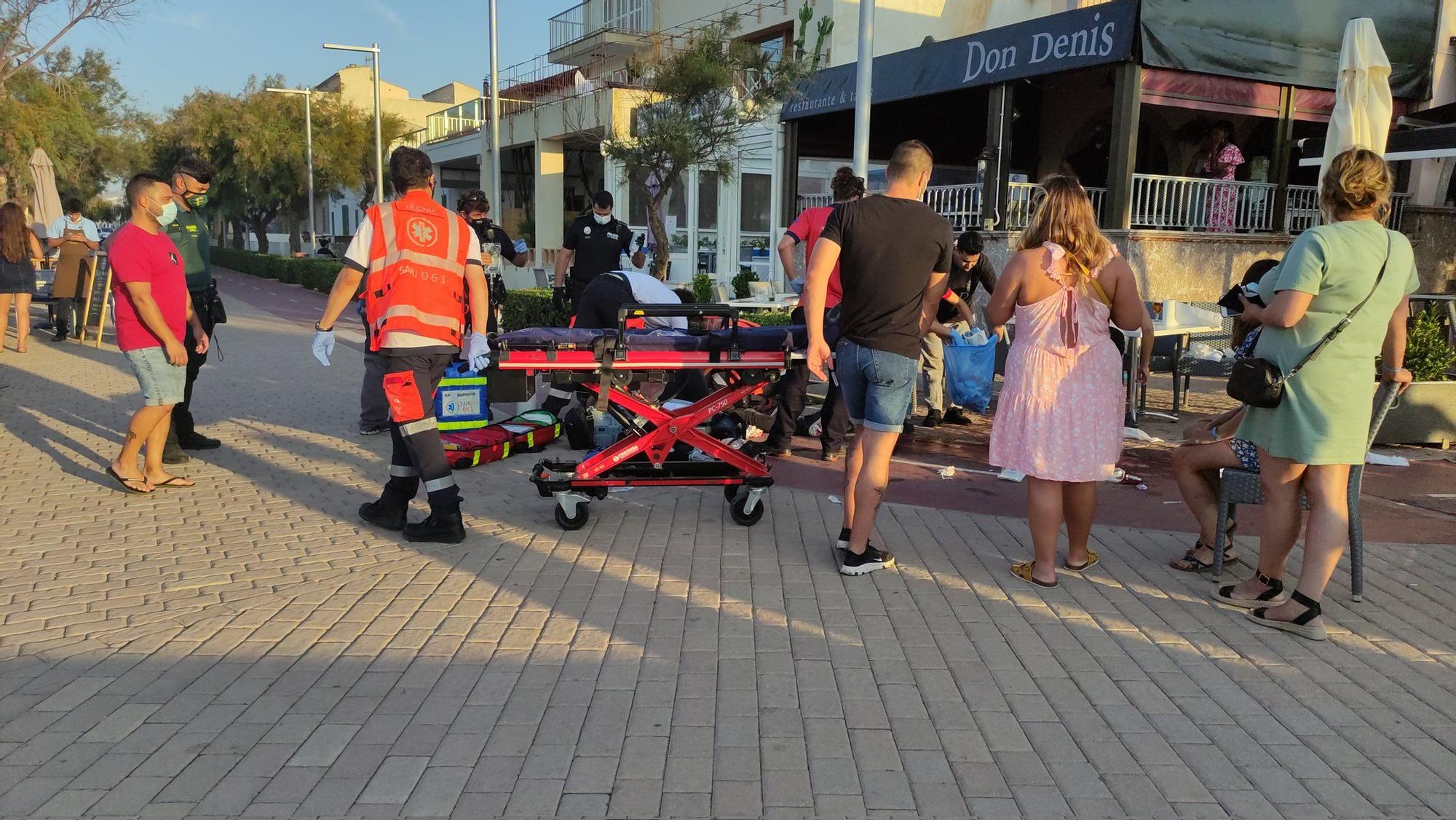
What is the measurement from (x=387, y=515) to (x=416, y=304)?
124 cm

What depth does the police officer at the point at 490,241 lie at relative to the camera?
8.51m

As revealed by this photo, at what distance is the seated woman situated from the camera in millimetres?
4596

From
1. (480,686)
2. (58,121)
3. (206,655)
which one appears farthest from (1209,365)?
(58,121)

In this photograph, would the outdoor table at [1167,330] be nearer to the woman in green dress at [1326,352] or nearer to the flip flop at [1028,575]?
the flip flop at [1028,575]

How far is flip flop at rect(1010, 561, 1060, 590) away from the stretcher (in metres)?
1.40

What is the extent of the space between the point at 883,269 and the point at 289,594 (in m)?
3.06

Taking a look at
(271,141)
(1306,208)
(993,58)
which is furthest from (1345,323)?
(271,141)

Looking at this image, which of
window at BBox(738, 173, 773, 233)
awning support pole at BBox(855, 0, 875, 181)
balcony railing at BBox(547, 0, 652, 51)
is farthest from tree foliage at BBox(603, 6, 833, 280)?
balcony railing at BBox(547, 0, 652, 51)

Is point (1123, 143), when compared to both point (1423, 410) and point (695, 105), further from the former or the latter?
point (1423, 410)

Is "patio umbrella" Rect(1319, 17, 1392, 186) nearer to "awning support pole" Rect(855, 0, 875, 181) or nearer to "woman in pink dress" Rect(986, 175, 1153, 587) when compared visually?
"awning support pole" Rect(855, 0, 875, 181)

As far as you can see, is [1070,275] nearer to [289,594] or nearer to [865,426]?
[865,426]

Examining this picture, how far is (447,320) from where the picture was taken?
5.27 meters

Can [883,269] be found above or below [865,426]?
above

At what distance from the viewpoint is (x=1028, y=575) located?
4.82 metres
